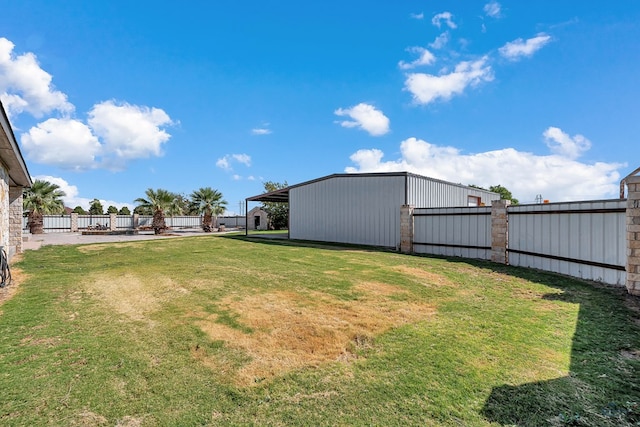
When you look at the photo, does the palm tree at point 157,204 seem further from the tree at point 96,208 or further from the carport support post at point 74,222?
the tree at point 96,208

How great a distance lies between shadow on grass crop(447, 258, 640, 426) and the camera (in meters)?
2.53

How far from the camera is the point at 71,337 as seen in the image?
3.95 m

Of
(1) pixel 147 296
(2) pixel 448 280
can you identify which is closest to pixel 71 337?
(1) pixel 147 296

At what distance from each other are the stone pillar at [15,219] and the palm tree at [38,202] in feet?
46.5

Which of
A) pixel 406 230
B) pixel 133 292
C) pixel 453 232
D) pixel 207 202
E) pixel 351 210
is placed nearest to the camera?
pixel 133 292

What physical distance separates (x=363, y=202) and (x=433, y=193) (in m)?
3.78

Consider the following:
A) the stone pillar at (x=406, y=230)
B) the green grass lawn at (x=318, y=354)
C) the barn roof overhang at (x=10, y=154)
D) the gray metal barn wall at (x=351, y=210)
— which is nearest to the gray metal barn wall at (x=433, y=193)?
the gray metal barn wall at (x=351, y=210)

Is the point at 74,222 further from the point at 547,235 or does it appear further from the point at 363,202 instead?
the point at 547,235

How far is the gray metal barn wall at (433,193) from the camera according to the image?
15359 mm

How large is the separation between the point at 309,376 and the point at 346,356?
0.57 meters

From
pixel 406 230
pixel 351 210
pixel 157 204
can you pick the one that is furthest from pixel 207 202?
pixel 406 230

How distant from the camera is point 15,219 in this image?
476 inches

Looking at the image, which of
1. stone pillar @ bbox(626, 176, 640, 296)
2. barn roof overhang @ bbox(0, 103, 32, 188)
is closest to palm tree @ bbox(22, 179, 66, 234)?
barn roof overhang @ bbox(0, 103, 32, 188)

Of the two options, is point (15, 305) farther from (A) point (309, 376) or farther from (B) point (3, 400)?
(A) point (309, 376)
